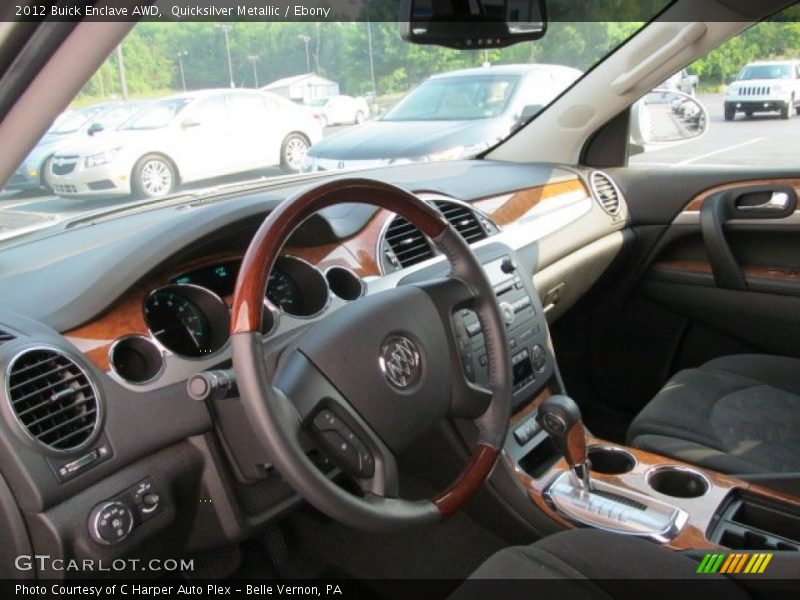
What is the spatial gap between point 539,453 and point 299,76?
Result: 136 cm

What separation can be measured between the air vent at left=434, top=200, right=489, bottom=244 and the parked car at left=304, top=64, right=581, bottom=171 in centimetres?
78

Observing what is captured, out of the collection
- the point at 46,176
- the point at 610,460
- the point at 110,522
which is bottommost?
the point at 610,460

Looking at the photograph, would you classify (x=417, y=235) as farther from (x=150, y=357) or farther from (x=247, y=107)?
(x=150, y=357)

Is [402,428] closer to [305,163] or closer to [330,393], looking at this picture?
[330,393]

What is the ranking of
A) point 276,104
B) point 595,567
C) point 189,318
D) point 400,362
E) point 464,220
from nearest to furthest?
point 595,567, point 400,362, point 189,318, point 464,220, point 276,104

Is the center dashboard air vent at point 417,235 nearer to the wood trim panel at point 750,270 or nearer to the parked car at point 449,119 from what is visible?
the parked car at point 449,119

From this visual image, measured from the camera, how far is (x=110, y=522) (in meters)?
1.50

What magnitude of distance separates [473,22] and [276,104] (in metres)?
1.05

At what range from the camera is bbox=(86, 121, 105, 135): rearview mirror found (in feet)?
6.17

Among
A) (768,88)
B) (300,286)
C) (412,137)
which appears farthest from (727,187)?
(300,286)

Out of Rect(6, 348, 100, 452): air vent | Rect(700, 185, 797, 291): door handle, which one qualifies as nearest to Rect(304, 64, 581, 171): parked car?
Rect(700, 185, 797, 291): door handle

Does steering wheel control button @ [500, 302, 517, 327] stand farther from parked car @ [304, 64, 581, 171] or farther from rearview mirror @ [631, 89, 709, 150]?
rearview mirror @ [631, 89, 709, 150]

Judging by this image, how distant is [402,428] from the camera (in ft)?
5.08

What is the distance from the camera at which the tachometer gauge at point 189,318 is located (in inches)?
66.7
